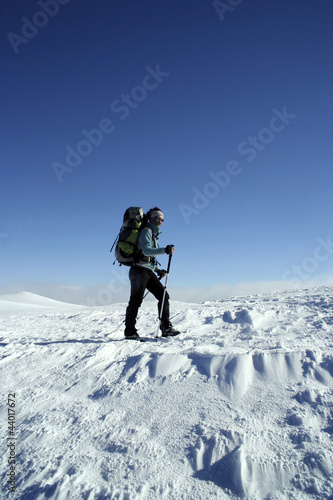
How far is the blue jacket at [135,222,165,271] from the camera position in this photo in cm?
468

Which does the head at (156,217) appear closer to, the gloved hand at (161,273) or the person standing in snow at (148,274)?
the person standing in snow at (148,274)

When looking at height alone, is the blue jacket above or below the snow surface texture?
above

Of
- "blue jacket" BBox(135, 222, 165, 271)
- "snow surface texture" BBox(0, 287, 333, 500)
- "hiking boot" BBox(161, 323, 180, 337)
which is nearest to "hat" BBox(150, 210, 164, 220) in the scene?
"blue jacket" BBox(135, 222, 165, 271)

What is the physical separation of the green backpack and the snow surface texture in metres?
1.49

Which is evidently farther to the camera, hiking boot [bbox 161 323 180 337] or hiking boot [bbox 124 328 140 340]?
hiking boot [bbox 161 323 180 337]

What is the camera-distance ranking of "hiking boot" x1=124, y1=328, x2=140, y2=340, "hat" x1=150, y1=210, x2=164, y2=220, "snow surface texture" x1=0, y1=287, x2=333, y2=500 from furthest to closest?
"hat" x1=150, y1=210, x2=164, y2=220 < "hiking boot" x1=124, y1=328, x2=140, y2=340 < "snow surface texture" x1=0, y1=287, x2=333, y2=500

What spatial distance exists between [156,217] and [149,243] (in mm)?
536

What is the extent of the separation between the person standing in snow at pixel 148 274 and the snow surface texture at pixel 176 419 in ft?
2.08

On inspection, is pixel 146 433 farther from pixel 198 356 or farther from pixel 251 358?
pixel 251 358

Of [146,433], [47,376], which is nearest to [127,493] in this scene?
[146,433]

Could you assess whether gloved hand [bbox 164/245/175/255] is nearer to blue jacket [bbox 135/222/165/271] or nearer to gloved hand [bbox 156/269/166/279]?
blue jacket [bbox 135/222/165/271]

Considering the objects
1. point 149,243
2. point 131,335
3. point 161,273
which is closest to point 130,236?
point 149,243

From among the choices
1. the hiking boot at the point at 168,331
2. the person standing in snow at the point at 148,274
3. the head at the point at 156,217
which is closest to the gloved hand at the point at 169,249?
the person standing in snow at the point at 148,274

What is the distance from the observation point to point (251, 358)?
307 cm
